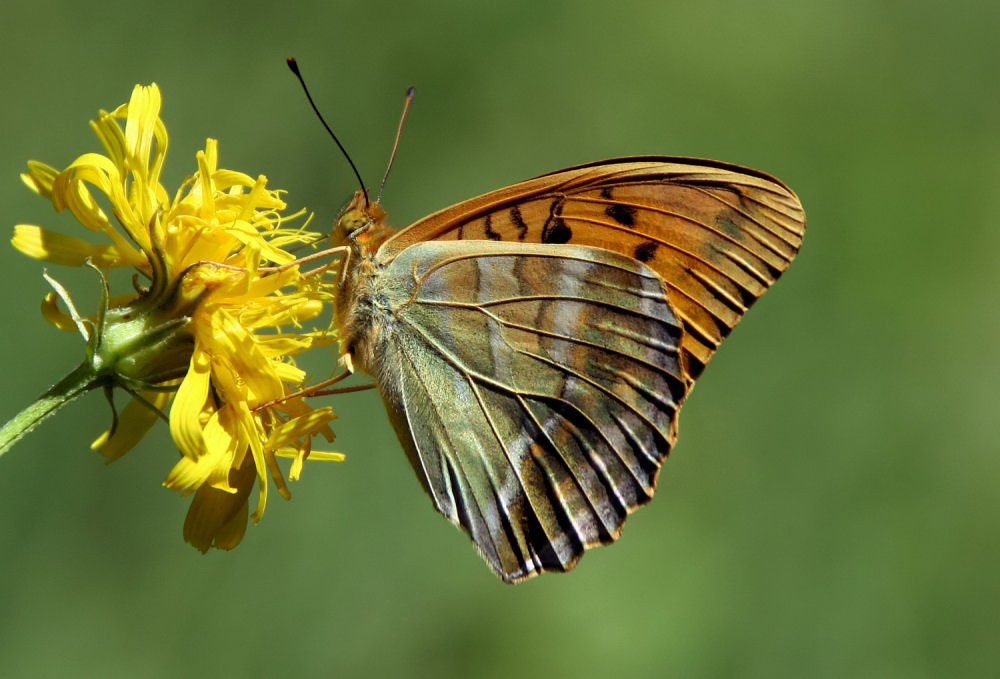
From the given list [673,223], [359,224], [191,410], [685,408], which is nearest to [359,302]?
Answer: [359,224]

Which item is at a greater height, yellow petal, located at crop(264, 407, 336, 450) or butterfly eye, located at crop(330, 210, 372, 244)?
butterfly eye, located at crop(330, 210, 372, 244)

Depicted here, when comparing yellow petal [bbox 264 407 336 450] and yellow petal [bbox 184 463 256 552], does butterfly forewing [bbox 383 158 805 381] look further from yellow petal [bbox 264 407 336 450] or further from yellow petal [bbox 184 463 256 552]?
yellow petal [bbox 184 463 256 552]

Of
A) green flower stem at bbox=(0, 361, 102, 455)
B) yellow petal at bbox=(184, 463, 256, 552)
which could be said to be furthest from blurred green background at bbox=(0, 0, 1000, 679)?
→ green flower stem at bbox=(0, 361, 102, 455)

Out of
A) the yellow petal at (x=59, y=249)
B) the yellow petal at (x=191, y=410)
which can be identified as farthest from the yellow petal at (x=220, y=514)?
the yellow petal at (x=59, y=249)

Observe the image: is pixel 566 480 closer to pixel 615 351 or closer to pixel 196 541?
pixel 615 351

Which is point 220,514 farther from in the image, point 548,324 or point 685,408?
point 685,408

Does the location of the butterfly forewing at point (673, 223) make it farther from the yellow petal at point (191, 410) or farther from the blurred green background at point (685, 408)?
the blurred green background at point (685, 408)

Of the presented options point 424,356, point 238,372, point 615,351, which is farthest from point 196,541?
point 615,351
